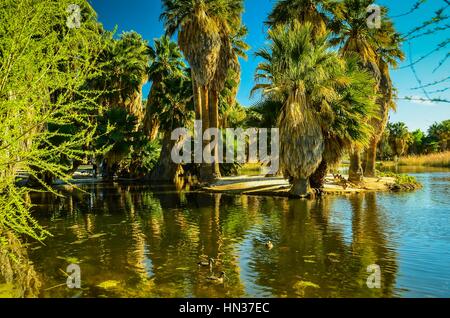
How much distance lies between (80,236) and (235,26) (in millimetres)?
23489

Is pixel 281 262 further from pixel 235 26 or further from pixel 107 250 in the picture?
pixel 235 26

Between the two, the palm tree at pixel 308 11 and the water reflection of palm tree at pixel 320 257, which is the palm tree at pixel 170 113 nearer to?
the palm tree at pixel 308 11

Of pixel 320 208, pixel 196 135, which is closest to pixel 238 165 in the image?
pixel 196 135

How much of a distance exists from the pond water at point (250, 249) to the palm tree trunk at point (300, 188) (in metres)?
2.73

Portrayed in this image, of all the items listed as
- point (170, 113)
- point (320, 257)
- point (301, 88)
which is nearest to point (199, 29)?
point (170, 113)

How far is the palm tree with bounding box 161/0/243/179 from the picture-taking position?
92.5 feet

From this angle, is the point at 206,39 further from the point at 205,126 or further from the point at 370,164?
the point at 370,164

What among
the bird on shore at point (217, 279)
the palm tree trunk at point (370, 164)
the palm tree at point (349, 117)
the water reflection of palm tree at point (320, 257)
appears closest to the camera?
the water reflection of palm tree at point (320, 257)

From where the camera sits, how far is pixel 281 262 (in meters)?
8.80

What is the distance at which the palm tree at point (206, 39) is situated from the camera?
28.2 metres

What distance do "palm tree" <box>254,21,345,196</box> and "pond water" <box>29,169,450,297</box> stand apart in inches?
119

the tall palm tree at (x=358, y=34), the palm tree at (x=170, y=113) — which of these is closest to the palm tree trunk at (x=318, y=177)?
the tall palm tree at (x=358, y=34)

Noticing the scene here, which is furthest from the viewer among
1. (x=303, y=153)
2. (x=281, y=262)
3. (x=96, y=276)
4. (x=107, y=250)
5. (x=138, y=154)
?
(x=138, y=154)

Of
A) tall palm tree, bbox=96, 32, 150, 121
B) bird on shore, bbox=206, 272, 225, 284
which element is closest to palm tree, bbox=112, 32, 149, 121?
tall palm tree, bbox=96, 32, 150, 121
